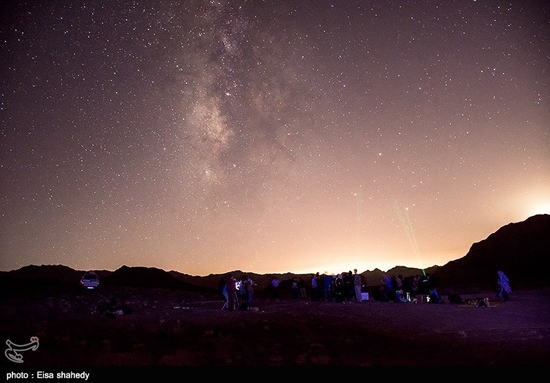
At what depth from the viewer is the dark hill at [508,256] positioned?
68250 mm

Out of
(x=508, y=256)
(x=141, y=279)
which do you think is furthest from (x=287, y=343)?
(x=508, y=256)

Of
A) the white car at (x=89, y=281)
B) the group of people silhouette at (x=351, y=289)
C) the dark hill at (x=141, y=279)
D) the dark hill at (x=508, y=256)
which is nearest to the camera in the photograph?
the group of people silhouette at (x=351, y=289)

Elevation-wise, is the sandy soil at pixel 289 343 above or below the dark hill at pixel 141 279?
below

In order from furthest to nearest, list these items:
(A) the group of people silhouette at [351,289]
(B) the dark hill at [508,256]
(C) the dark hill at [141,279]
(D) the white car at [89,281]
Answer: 1. (C) the dark hill at [141,279]
2. (B) the dark hill at [508,256]
3. (D) the white car at [89,281]
4. (A) the group of people silhouette at [351,289]

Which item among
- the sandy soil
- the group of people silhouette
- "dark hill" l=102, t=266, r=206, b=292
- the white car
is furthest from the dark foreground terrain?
"dark hill" l=102, t=266, r=206, b=292

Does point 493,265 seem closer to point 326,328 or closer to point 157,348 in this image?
point 326,328

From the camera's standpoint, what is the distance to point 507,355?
783 cm

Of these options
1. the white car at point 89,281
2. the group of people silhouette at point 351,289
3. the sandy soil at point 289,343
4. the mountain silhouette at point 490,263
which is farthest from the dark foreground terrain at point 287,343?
the mountain silhouette at point 490,263

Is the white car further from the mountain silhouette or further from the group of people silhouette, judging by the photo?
the mountain silhouette

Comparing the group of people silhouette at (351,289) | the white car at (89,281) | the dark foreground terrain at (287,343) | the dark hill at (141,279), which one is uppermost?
the dark hill at (141,279)

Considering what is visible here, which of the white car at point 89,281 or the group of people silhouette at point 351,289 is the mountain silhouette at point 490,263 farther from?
the group of people silhouette at point 351,289

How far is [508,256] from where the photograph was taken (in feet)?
258

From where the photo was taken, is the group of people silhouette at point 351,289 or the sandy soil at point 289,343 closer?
the sandy soil at point 289,343

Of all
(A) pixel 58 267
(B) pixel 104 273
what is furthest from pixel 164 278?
(A) pixel 58 267
